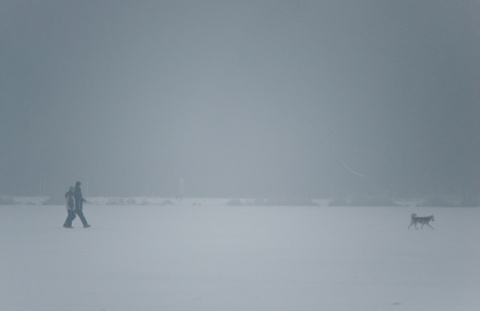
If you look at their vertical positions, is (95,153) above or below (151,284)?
above

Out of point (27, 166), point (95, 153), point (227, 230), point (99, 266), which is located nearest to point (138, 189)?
point (27, 166)

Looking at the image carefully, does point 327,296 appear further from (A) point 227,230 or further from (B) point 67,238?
(A) point 227,230

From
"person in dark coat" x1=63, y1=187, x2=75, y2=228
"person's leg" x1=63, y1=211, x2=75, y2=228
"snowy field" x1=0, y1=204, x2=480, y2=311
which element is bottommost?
"snowy field" x1=0, y1=204, x2=480, y2=311

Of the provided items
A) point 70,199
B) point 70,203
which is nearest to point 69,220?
point 70,203

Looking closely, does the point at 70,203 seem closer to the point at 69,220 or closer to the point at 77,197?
the point at 77,197

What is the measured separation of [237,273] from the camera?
11117 mm

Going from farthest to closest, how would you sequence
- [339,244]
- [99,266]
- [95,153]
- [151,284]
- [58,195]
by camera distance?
[95,153] → [58,195] → [339,244] → [99,266] → [151,284]

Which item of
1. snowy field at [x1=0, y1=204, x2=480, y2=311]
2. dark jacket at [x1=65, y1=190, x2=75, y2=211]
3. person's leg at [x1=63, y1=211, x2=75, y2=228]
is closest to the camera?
snowy field at [x1=0, y1=204, x2=480, y2=311]

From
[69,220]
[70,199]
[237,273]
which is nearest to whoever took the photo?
[237,273]

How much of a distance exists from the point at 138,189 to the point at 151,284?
386ft

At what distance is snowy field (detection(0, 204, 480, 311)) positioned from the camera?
8.51 metres

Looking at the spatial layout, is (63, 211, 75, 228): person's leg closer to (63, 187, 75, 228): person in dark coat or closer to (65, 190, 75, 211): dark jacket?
(63, 187, 75, 228): person in dark coat

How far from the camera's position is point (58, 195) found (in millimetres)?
63281

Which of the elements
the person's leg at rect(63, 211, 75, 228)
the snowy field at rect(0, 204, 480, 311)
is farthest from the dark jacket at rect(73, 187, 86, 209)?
the snowy field at rect(0, 204, 480, 311)
